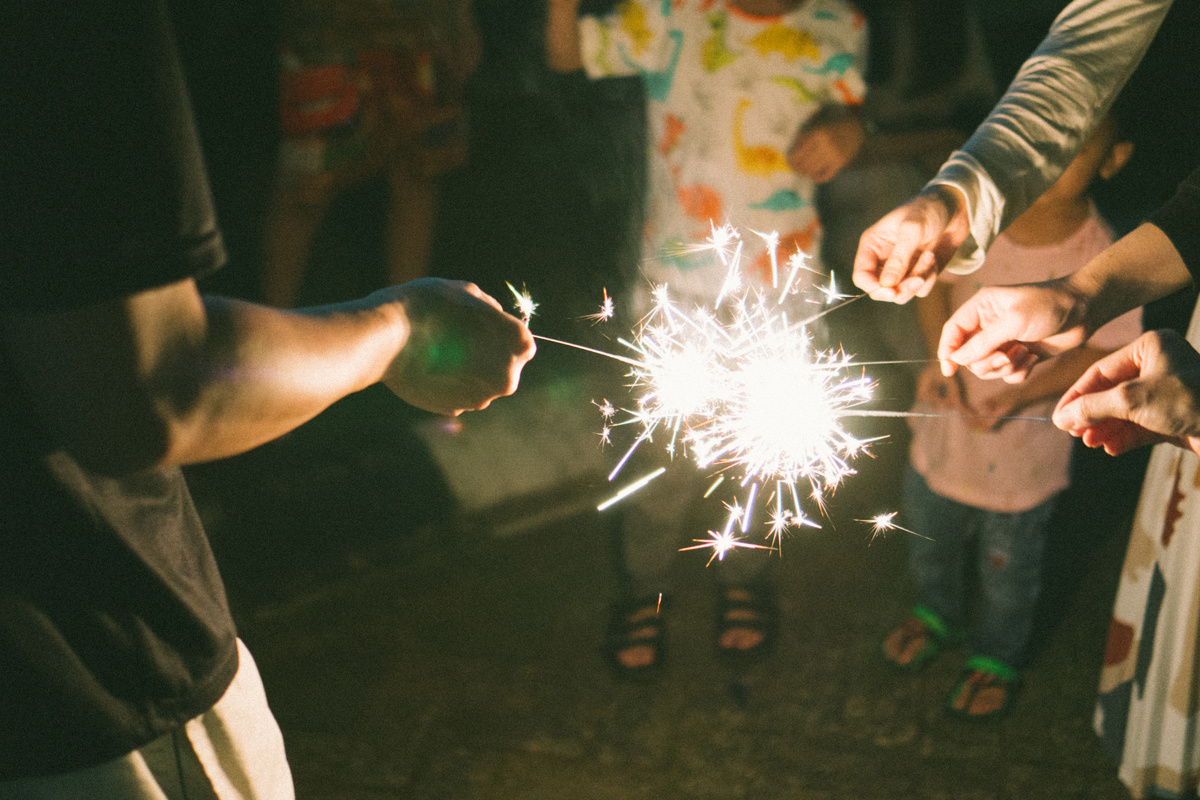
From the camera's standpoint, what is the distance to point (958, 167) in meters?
1.65

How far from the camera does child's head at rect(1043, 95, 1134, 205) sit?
6.89 ft

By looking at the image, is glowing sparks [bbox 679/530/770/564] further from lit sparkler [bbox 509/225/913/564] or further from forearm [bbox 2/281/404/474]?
forearm [bbox 2/281/404/474]

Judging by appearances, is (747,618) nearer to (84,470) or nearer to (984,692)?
(984,692)

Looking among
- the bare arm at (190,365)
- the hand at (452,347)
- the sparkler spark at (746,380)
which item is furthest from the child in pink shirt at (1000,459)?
the bare arm at (190,365)

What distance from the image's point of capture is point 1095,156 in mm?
2119

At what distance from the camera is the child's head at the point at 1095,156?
2102 millimetres

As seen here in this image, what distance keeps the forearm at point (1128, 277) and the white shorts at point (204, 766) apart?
5.81 feet

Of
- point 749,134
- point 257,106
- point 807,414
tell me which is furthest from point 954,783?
point 257,106

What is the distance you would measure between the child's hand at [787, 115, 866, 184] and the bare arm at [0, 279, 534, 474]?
1.54 m

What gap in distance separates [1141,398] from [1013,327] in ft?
1.25

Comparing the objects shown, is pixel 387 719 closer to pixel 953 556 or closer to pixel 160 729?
pixel 160 729

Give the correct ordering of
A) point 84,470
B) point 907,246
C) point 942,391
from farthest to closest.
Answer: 1. point 942,391
2. point 907,246
3. point 84,470

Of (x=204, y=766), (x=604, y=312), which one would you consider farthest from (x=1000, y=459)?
(x=204, y=766)

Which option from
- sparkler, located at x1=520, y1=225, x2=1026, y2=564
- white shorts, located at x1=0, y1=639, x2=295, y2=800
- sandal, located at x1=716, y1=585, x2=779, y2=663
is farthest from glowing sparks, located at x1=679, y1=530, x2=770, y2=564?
white shorts, located at x1=0, y1=639, x2=295, y2=800
